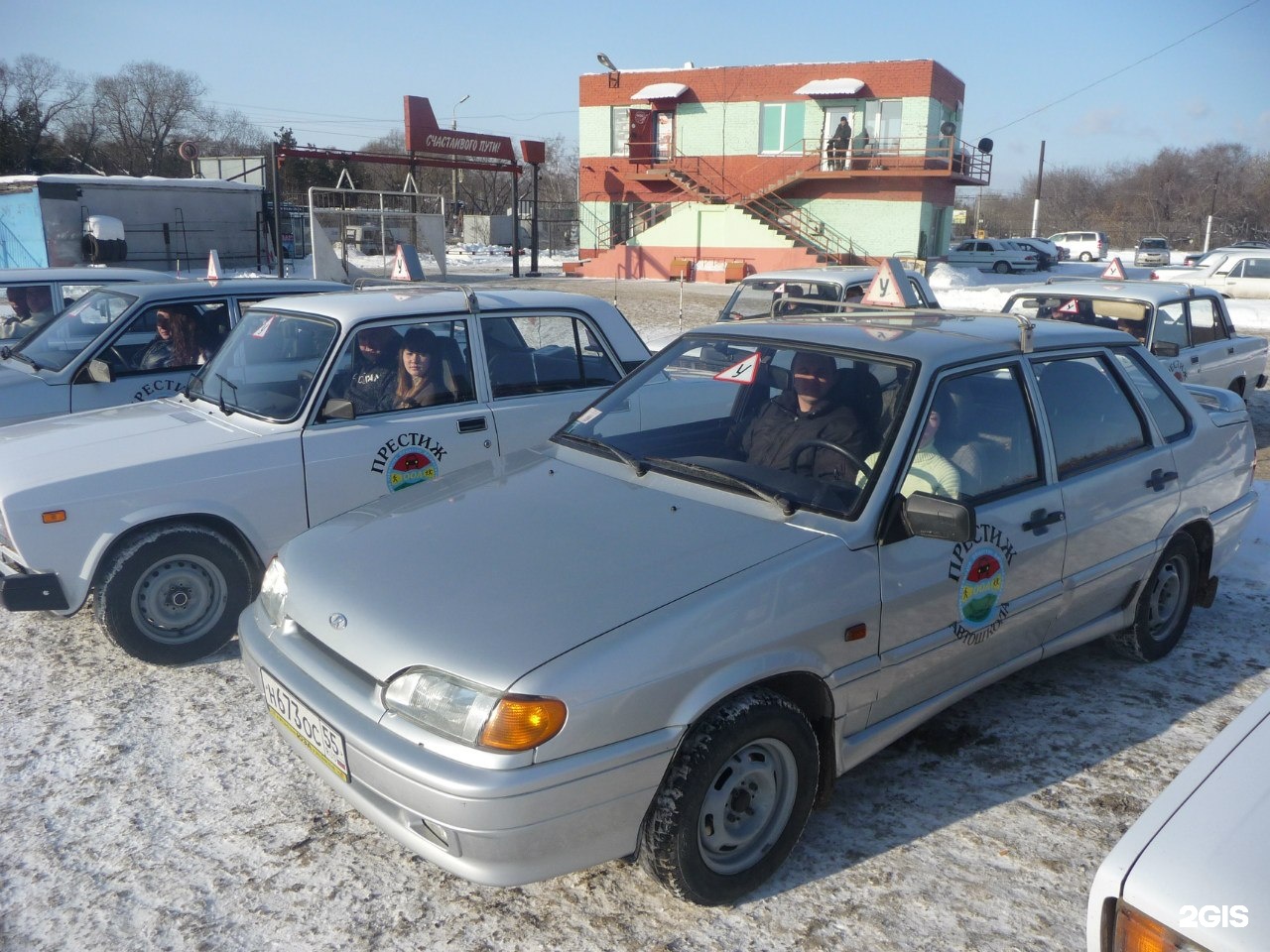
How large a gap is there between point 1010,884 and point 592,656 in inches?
64.6

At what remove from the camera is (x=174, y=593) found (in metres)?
4.66

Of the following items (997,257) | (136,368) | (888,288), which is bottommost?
(136,368)

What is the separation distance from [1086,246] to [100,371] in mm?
51182

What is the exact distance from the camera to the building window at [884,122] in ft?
114

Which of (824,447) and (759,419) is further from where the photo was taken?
(759,419)

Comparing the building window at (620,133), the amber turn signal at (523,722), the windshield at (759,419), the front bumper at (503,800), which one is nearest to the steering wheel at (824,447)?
the windshield at (759,419)

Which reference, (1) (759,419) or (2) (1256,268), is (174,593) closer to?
(1) (759,419)

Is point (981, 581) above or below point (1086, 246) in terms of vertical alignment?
below

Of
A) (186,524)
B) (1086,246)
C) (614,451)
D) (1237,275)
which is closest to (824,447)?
(614,451)

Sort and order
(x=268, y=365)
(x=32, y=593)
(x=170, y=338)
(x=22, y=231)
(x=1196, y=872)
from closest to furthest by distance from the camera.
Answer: (x=1196, y=872) < (x=32, y=593) < (x=268, y=365) < (x=170, y=338) < (x=22, y=231)

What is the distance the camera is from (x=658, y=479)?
11.8ft

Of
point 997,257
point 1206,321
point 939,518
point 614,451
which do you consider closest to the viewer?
point 939,518

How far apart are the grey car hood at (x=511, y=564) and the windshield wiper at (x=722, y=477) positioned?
42mm

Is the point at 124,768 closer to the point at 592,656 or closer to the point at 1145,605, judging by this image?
the point at 592,656
